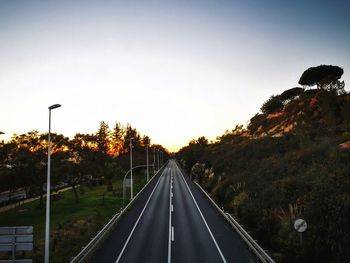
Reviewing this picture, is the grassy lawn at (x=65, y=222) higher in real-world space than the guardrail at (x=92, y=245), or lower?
lower

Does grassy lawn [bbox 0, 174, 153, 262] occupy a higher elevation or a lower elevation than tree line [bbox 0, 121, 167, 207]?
lower

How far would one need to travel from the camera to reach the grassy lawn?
19433 mm

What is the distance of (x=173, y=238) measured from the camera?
2009 centimetres

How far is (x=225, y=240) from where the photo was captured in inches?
761

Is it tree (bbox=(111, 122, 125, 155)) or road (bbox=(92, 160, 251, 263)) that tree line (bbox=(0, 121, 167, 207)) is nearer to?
road (bbox=(92, 160, 251, 263))

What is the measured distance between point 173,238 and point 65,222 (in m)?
14.7

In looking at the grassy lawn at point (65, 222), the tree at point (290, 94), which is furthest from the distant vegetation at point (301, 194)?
the tree at point (290, 94)

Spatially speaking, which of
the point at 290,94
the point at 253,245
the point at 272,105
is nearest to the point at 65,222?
the point at 253,245

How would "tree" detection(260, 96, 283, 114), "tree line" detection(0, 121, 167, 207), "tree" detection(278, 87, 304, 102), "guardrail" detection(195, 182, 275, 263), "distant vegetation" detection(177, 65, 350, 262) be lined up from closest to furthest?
"distant vegetation" detection(177, 65, 350, 262), "guardrail" detection(195, 182, 275, 263), "tree line" detection(0, 121, 167, 207), "tree" detection(278, 87, 304, 102), "tree" detection(260, 96, 283, 114)

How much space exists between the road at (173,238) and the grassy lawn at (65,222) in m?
2.38

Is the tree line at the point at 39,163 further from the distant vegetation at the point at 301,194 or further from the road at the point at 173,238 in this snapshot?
the distant vegetation at the point at 301,194

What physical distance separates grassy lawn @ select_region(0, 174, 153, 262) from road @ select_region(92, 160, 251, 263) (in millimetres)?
2383

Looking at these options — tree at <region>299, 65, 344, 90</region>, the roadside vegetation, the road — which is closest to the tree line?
the roadside vegetation

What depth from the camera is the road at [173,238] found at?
1655 cm
